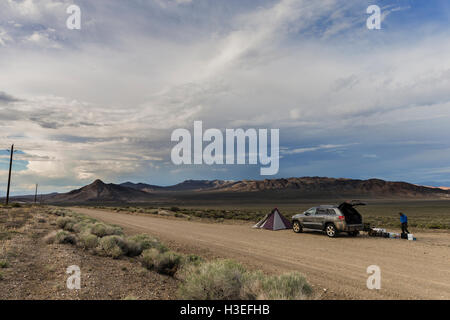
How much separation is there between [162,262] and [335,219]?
38.0 feet

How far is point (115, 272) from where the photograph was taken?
8.03 metres

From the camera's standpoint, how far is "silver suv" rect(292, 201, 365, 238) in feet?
55.4

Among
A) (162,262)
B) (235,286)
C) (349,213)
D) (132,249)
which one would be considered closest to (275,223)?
(349,213)

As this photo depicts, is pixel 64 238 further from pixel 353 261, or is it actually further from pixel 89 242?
pixel 353 261

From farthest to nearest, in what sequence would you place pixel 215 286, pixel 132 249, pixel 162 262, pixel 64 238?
pixel 64 238 < pixel 132 249 < pixel 162 262 < pixel 215 286

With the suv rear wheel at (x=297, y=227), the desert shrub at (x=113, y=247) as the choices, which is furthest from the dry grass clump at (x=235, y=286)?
the suv rear wheel at (x=297, y=227)

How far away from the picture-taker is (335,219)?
672 inches

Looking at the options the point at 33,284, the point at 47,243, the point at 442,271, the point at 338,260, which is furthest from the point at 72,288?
the point at 442,271

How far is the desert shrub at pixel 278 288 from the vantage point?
5266 millimetres

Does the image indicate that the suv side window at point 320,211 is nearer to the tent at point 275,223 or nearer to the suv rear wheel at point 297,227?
the suv rear wheel at point 297,227

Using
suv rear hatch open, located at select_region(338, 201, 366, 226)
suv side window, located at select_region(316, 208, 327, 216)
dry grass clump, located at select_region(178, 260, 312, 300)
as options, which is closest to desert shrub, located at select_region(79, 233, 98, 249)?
dry grass clump, located at select_region(178, 260, 312, 300)

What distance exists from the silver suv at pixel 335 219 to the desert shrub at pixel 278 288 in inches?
471

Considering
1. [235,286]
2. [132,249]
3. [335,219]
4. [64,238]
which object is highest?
[335,219]

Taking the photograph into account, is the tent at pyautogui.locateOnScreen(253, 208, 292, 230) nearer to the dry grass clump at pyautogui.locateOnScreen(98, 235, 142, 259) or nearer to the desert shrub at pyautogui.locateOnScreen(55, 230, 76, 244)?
the dry grass clump at pyautogui.locateOnScreen(98, 235, 142, 259)
